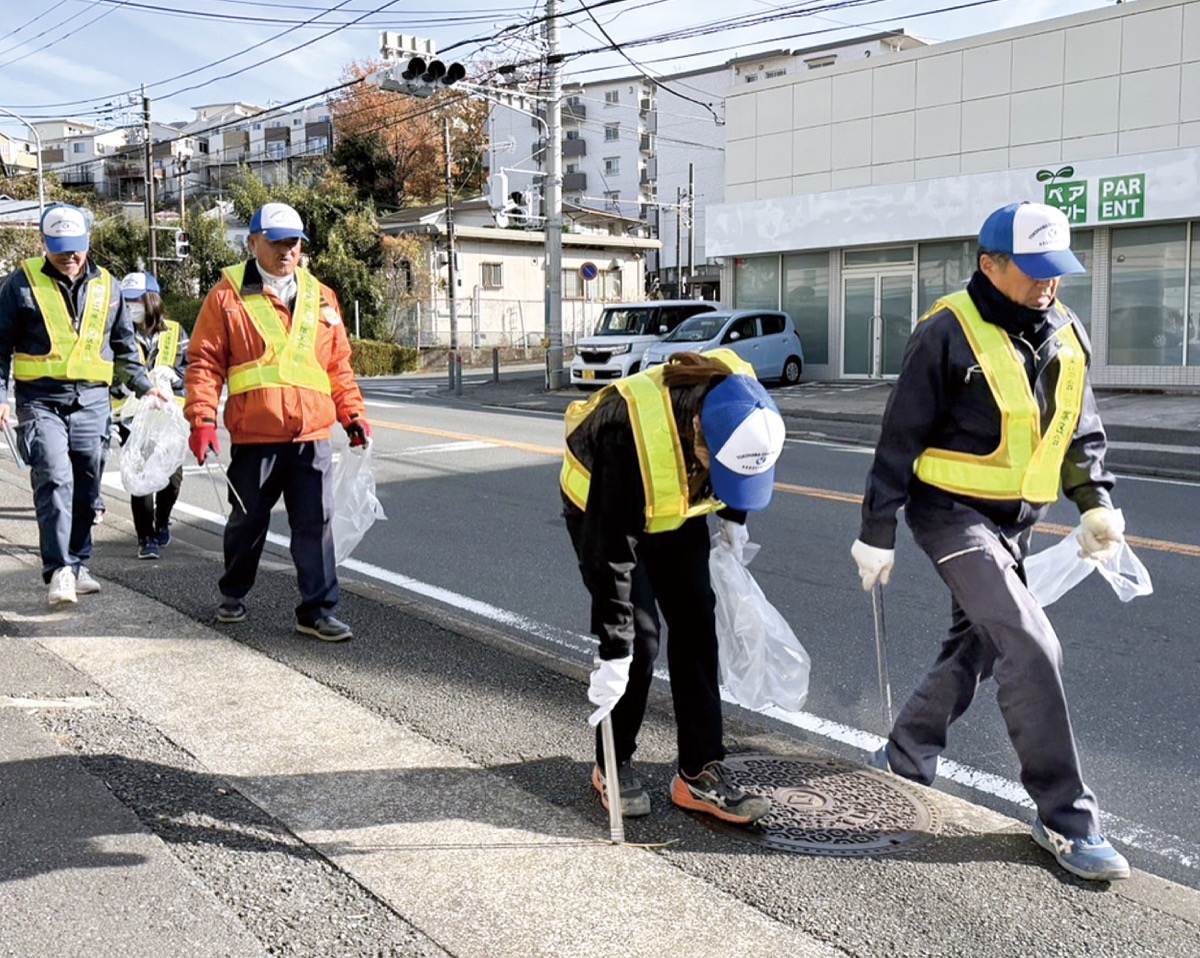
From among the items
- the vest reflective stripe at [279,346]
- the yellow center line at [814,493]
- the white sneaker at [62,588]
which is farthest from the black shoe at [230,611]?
the yellow center line at [814,493]

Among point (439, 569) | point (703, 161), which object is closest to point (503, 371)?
point (439, 569)

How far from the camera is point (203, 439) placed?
17.7 feet

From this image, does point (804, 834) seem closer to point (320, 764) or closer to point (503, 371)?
point (320, 764)

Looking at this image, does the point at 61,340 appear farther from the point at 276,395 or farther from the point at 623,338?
the point at 623,338

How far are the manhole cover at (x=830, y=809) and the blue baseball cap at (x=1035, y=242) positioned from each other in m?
1.66

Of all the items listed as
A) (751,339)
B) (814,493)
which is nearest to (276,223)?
(814,493)

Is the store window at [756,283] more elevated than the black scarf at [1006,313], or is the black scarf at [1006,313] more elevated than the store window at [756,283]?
the store window at [756,283]

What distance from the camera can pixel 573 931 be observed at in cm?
291

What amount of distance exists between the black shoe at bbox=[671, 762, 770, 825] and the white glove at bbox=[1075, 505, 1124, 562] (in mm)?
1289

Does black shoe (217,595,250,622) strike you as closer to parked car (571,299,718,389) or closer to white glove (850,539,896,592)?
white glove (850,539,896,592)

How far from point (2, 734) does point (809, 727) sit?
2952 mm

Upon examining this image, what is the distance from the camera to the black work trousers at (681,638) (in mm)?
3508

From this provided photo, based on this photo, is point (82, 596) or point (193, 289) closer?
point (82, 596)

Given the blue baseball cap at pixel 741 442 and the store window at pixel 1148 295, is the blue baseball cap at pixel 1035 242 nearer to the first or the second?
the blue baseball cap at pixel 741 442
